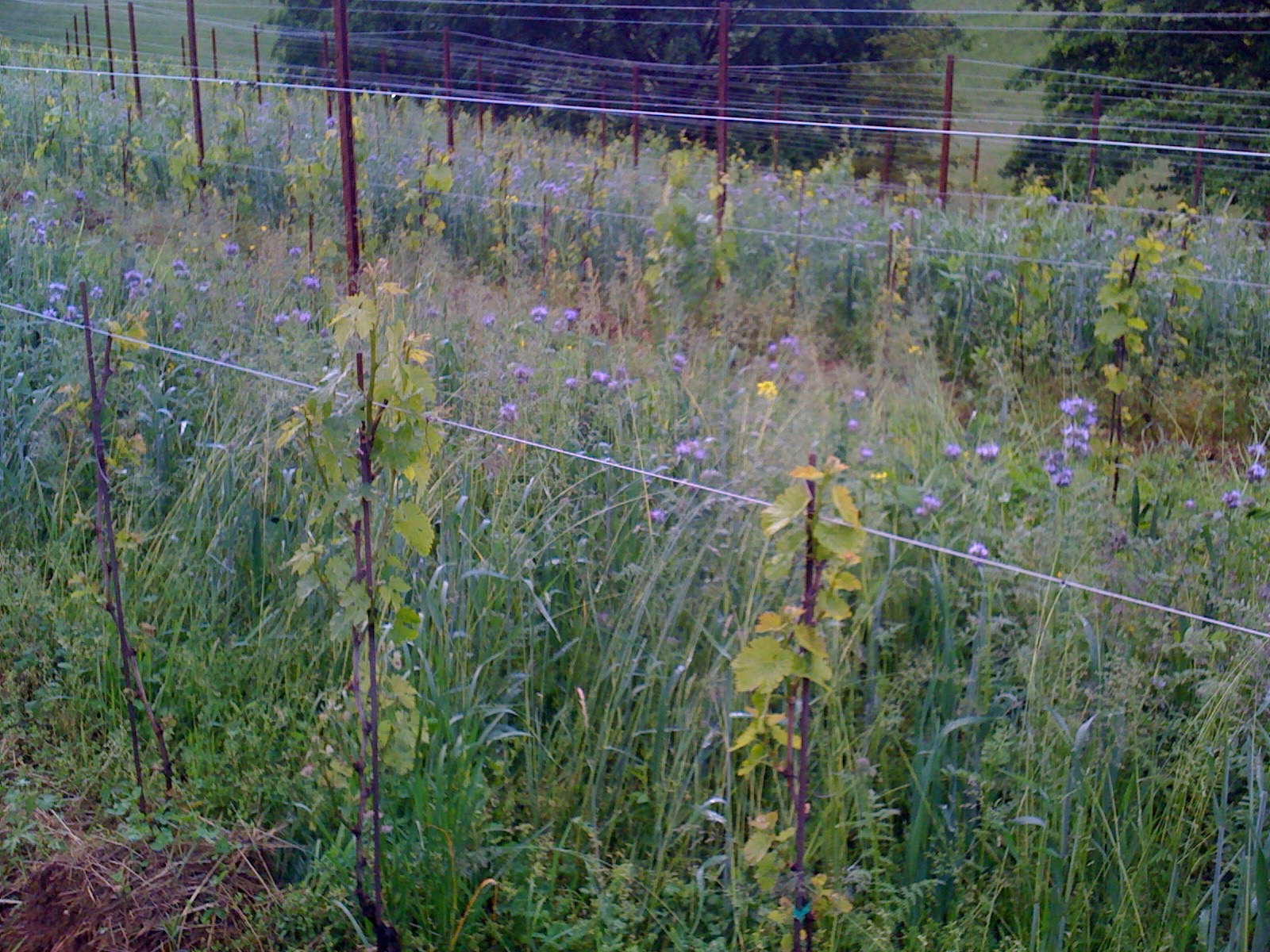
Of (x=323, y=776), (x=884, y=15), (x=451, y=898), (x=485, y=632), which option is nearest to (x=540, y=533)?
(x=485, y=632)

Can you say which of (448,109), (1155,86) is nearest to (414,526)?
(448,109)

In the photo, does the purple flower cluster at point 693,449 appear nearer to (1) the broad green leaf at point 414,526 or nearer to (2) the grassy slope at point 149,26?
(1) the broad green leaf at point 414,526

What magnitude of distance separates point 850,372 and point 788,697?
3.20 meters

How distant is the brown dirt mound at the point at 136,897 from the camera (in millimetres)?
2100

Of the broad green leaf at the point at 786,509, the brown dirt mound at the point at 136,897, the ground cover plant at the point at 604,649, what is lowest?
the brown dirt mound at the point at 136,897

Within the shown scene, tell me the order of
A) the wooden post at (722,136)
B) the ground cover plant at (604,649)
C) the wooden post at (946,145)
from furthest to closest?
1. the wooden post at (946,145)
2. the wooden post at (722,136)
3. the ground cover plant at (604,649)

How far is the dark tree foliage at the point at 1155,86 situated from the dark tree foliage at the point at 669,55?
94.9 inches

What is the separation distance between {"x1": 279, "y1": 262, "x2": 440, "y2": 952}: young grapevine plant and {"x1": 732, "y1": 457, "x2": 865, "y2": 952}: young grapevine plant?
59 centimetres

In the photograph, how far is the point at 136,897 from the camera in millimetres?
2154

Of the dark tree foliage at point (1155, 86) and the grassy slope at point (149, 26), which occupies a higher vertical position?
the grassy slope at point (149, 26)

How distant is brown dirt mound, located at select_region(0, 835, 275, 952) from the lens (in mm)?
2100

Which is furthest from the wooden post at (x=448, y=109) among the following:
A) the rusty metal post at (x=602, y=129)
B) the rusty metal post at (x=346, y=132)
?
the rusty metal post at (x=346, y=132)

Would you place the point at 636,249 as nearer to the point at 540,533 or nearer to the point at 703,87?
the point at 540,533

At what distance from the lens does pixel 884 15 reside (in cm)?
2484
